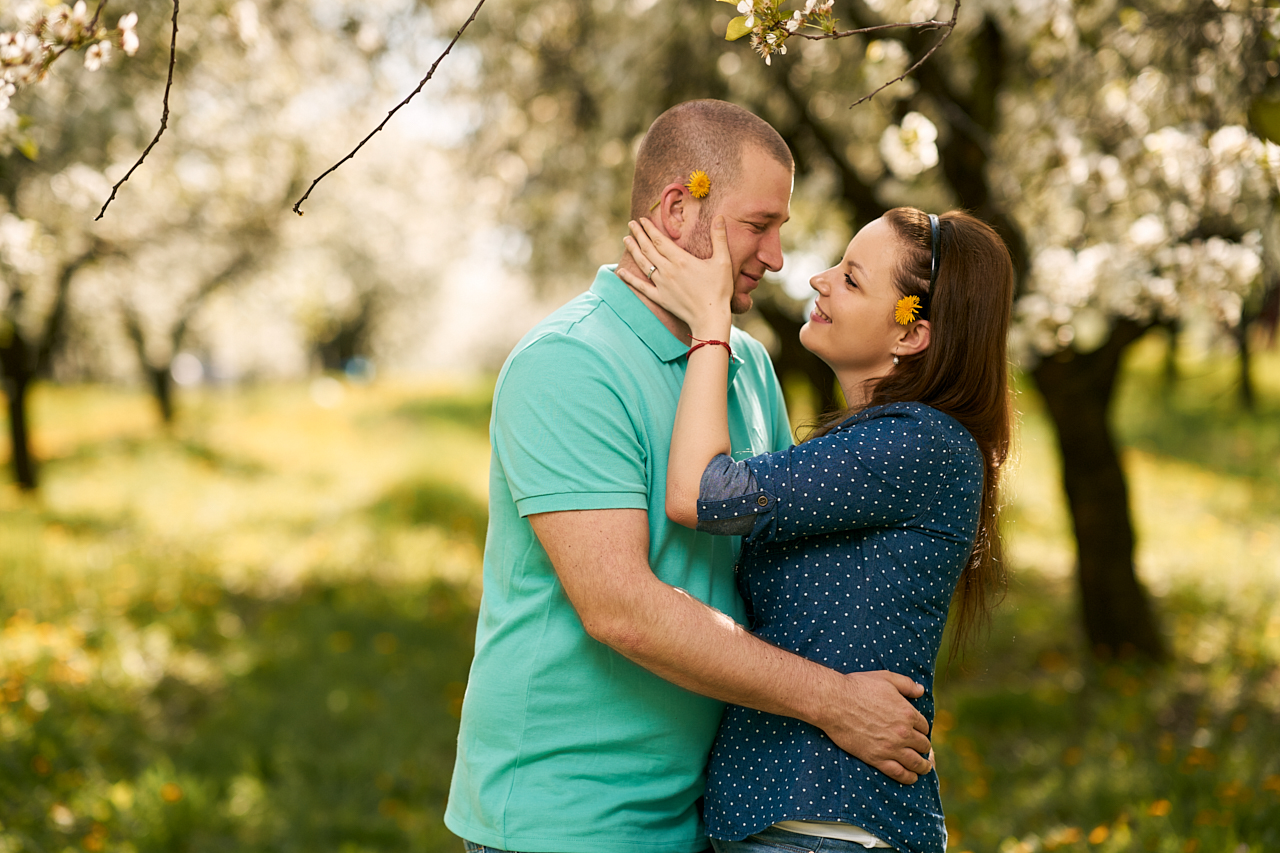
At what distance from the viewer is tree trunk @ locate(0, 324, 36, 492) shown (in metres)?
11.5

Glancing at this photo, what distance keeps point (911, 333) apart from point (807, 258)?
4.61 m

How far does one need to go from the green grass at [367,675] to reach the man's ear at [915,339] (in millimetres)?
685

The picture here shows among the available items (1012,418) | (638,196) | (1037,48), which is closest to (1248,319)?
(1037,48)

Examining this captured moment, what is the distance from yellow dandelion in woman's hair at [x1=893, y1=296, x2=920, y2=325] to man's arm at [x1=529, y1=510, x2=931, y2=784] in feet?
2.04

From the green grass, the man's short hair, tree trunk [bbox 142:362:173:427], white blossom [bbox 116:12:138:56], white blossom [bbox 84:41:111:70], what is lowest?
the green grass

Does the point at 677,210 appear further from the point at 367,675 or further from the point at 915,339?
the point at 367,675

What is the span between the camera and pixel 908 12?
190 inches

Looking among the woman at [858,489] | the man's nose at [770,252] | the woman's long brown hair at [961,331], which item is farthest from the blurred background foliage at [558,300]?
the man's nose at [770,252]

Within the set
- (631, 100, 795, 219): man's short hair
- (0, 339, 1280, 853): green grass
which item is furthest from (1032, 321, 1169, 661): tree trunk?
(631, 100, 795, 219): man's short hair

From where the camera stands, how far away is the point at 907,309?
6.08 ft

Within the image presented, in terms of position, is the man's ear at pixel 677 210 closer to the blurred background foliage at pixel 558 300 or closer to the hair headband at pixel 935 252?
the hair headband at pixel 935 252

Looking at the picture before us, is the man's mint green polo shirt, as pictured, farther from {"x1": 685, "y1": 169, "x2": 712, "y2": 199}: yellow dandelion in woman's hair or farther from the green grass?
the green grass

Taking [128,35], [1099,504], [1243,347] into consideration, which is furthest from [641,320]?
[1099,504]

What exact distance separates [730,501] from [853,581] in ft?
0.91
